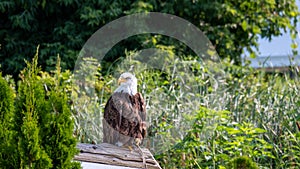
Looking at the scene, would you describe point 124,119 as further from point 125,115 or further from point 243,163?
point 243,163

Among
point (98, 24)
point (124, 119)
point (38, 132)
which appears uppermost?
point (98, 24)

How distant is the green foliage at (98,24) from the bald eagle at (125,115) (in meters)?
4.41

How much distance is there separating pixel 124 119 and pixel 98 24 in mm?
5159

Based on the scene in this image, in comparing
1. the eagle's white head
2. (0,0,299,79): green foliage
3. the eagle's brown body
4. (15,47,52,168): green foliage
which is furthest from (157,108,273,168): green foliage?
(0,0,299,79): green foliage

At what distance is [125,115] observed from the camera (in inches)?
159

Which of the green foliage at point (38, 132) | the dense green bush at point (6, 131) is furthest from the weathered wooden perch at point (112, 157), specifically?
the green foliage at point (38, 132)

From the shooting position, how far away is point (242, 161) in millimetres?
3299

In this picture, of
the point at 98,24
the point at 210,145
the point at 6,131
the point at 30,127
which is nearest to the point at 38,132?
the point at 30,127

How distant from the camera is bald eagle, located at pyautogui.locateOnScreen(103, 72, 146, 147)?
4.03m

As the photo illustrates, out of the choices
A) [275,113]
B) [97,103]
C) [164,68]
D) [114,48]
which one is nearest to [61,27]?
[114,48]

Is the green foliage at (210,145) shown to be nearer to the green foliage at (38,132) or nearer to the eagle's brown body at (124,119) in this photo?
the eagle's brown body at (124,119)

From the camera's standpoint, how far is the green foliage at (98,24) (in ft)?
29.5

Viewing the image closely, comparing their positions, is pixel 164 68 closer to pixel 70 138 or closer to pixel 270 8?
pixel 70 138

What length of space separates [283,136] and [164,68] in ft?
6.54
